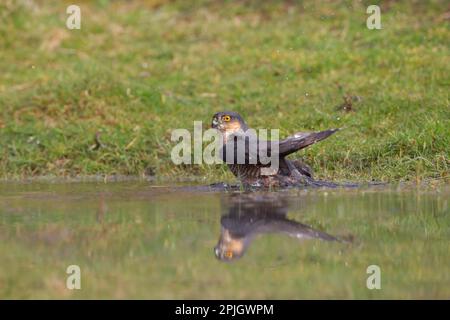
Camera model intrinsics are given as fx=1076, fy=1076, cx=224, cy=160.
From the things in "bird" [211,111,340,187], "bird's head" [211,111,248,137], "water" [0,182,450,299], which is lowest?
"water" [0,182,450,299]

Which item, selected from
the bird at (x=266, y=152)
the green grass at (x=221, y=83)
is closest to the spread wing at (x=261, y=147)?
the bird at (x=266, y=152)

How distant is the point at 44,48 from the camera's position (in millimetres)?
13531

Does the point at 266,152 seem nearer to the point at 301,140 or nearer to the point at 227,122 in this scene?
the point at 301,140

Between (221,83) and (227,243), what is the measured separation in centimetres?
573

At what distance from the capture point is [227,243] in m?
6.22

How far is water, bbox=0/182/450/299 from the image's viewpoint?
527 cm

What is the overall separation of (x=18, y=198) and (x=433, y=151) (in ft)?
11.2

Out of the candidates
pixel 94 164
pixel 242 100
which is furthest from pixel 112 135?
pixel 242 100

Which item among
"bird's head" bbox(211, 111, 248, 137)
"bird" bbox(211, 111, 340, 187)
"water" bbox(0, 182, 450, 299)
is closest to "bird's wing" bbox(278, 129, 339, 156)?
"bird" bbox(211, 111, 340, 187)

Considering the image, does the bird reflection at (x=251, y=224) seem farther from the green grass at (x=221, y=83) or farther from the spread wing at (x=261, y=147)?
the green grass at (x=221, y=83)

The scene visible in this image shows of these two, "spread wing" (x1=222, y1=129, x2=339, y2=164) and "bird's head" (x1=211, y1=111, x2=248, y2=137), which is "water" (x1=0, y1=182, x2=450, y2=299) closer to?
"spread wing" (x1=222, y1=129, x2=339, y2=164)

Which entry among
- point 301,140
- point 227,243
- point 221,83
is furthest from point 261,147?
point 221,83

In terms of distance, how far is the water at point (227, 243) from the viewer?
5266mm

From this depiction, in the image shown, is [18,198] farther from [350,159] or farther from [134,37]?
A: [134,37]
